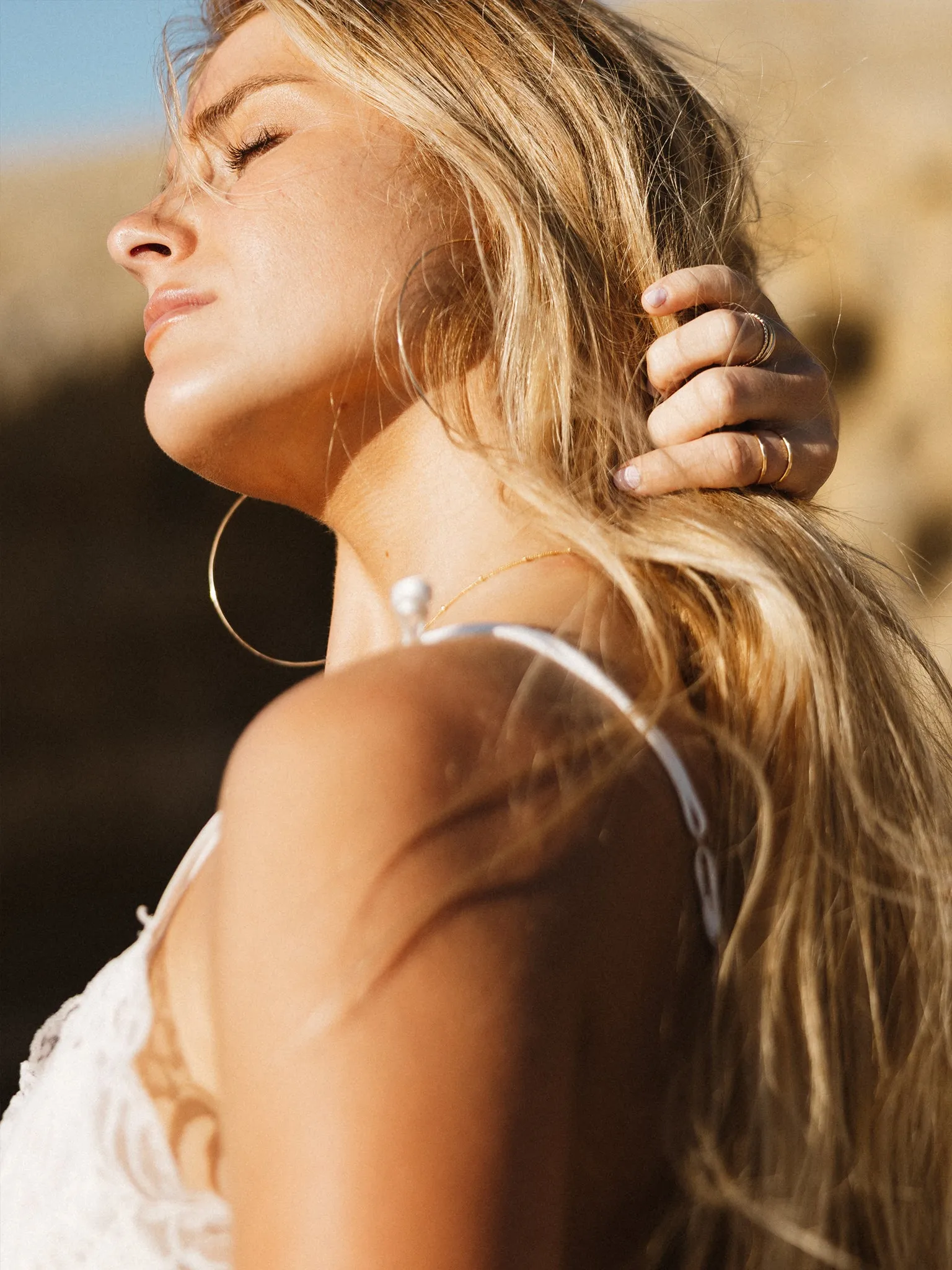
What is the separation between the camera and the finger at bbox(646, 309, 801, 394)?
1.23 meters

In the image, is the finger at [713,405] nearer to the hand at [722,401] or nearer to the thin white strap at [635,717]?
the hand at [722,401]

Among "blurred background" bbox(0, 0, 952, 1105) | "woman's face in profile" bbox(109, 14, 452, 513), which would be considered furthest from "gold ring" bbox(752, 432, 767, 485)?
"blurred background" bbox(0, 0, 952, 1105)

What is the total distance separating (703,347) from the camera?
123 centimetres

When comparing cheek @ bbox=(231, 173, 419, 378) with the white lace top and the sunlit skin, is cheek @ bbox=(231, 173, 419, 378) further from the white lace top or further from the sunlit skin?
the white lace top

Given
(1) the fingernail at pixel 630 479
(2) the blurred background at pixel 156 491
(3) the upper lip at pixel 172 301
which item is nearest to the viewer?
(1) the fingernail at pixel 630 479

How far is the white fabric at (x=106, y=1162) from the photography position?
0.91 m

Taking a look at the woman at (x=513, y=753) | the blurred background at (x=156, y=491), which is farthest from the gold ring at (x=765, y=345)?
the blurred background at (x=156, y=491)

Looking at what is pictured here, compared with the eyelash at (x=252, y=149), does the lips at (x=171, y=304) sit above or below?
below

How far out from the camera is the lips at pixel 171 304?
4.18ft

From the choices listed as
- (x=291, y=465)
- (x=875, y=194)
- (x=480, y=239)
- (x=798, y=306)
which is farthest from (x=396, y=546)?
(x=875, y=194)

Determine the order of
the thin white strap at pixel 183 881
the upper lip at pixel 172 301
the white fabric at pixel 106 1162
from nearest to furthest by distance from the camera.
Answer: the white fabric at pixel 106 1162 → the thin white strap at pixel 183 881 → the upper lip at pixel 172 301

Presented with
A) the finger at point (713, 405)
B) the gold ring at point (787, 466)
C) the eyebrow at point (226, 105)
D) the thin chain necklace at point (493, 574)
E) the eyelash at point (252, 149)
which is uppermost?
the eyebrow at point (226, 105)

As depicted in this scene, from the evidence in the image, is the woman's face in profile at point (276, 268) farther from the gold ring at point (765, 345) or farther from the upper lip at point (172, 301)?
the gold ring at point (765, 345)

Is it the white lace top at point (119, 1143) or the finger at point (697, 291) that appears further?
the finger at point (697, 291)
